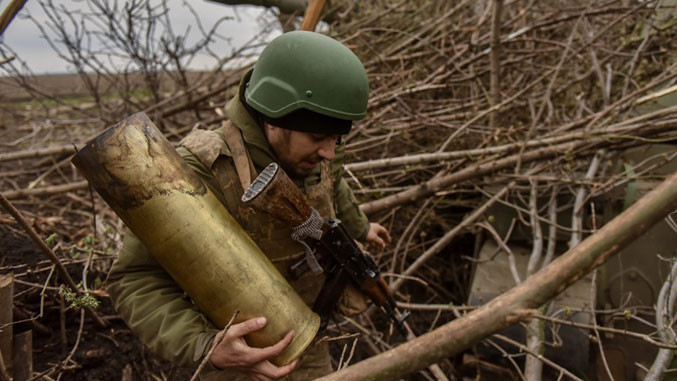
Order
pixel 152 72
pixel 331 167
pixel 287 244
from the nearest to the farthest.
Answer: pixel 287 244
pixel 331 167
pixel 152 72

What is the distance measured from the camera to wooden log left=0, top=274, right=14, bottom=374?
1.82 meters

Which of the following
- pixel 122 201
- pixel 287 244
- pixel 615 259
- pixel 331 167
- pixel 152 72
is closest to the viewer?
pixel 122 201

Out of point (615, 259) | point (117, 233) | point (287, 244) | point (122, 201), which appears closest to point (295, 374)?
point (287, 244)

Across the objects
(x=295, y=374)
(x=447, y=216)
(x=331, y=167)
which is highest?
(x=331, y=167)

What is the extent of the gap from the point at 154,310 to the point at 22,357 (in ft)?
2.79

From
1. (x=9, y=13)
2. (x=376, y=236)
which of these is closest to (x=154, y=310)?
(x=9, y=13)

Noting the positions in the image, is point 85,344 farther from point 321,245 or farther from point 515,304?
point 515,304

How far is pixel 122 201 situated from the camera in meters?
1.39

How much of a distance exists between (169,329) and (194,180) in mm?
511

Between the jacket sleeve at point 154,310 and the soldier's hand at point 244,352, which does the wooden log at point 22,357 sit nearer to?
the jacket sleeve at point 154,310

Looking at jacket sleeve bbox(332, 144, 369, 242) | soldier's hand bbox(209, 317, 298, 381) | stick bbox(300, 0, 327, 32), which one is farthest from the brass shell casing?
stick bbox(300, 0, 327, 32)

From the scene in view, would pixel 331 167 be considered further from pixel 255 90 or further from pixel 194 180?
pixel 194 180

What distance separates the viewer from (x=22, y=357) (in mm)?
1924

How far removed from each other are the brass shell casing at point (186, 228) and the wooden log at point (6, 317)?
0.81m
